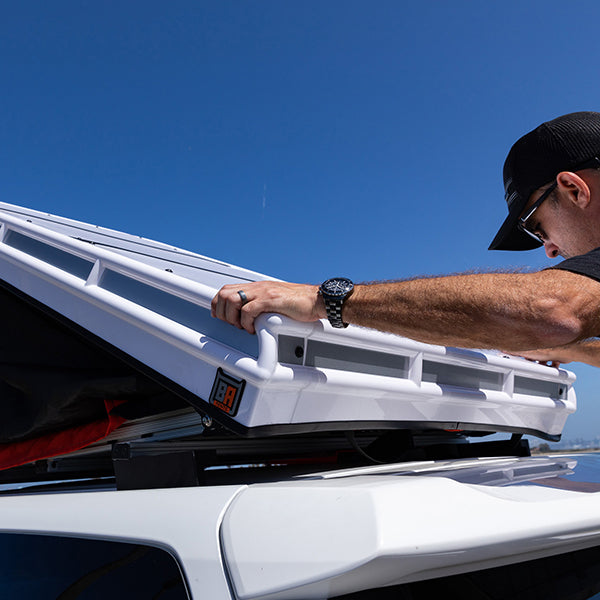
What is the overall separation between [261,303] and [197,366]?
0.99 ft

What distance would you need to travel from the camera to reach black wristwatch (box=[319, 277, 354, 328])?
1.72m

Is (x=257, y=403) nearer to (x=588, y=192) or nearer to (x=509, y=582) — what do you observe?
(x=509, y=582)

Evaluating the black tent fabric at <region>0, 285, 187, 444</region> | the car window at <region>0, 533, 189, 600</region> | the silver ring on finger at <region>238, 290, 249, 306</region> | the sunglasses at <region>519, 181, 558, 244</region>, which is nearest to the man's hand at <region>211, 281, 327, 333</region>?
the silver ring on finger at <region>238, 290, 249, 306</region>

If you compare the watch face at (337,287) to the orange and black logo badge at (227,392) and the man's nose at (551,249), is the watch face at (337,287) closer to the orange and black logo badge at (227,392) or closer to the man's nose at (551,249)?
the orange and black logo badge at (227,392)

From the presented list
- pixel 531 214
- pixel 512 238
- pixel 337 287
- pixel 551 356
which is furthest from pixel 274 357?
pixel 551 356

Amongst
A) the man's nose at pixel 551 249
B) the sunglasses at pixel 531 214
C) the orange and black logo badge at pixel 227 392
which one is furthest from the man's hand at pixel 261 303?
the man's nose at pixel 551 249

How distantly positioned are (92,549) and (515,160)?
185 cm

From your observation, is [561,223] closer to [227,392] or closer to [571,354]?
[571,354]

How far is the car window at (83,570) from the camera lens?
1.23m

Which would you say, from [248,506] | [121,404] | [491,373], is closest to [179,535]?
[248,506]

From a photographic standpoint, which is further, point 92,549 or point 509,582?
point 92,549

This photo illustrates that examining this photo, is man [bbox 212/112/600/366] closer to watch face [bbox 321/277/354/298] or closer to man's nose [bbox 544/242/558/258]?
watch face [bbox 321/277/354/298]

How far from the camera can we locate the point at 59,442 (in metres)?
2.22

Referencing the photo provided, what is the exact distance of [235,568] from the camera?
107cm
